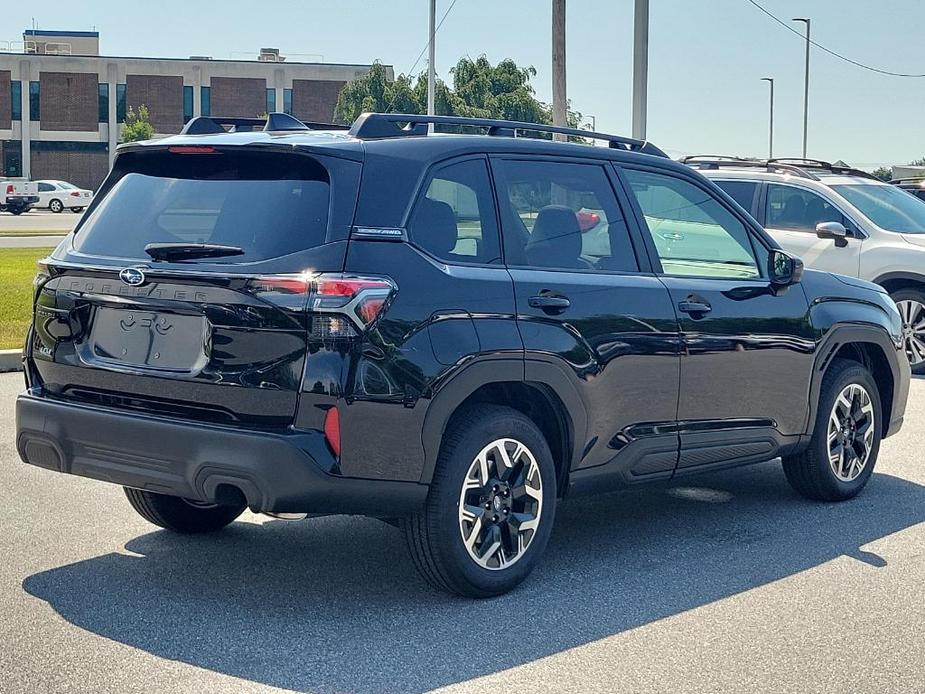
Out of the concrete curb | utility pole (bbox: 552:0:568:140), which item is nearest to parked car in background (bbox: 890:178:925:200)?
utility pole (bbox: 552:0:568:140)

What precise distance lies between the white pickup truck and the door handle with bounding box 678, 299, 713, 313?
54.7 meters

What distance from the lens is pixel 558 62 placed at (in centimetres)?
2745

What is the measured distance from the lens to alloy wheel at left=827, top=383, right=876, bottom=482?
716cm

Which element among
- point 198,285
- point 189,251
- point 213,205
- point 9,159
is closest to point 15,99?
point 9,159

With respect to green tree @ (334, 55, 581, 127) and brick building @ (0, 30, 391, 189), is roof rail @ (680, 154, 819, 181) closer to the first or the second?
green tree @ (334, 55, 581, 127)

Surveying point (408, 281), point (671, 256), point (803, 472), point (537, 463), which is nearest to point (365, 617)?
point (537, 463)

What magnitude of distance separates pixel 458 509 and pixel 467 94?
5965 cm

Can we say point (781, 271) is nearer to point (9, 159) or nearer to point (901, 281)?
point (901, 281)

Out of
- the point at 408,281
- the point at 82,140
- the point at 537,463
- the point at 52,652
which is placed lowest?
the point at 52,652

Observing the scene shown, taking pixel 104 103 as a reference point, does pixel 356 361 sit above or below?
below

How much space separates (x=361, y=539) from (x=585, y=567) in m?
1.06

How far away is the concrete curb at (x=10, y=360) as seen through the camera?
464 inches

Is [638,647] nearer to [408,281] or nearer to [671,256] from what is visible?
[408,281]

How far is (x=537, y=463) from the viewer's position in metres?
5.44
